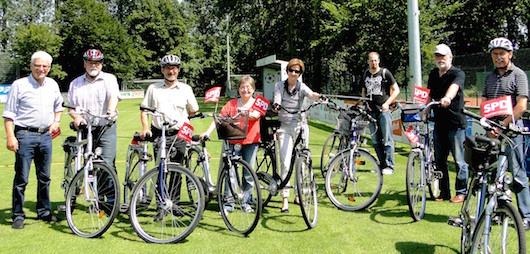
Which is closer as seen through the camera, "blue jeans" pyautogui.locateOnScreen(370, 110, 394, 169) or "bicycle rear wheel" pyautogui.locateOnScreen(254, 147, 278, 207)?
"bicycle rear wheel" pyautogui.locateOnScreen(254, 147, 278, 207)

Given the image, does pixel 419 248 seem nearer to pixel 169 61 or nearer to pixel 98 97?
pixel 169 61

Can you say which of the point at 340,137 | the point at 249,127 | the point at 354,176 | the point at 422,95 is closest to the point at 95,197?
the point at 249,127

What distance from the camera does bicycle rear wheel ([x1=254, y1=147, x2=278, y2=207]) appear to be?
5.45 metres

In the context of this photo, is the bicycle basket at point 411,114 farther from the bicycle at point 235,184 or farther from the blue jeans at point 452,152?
the bicycle at point 235,184

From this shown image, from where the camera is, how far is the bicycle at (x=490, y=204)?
3.17 metres

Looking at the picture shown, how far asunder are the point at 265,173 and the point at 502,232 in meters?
2.81

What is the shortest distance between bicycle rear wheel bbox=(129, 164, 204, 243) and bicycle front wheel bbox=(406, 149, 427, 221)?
2.24m

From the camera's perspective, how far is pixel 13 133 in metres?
5.08

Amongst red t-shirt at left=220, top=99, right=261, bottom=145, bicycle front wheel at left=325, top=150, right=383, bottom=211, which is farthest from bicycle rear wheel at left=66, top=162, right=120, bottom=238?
bicycle front wheel at left=325, top=150, right=383, bottom=211

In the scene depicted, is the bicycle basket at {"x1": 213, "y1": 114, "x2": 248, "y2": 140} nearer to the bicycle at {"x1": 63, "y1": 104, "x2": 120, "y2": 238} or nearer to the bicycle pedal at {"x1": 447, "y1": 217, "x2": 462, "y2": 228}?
the bicycle at {"x1": 63, "y1": 104, "x2": 120, "y2": 238}

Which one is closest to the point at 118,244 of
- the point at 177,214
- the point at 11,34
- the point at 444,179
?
the point at 177,214

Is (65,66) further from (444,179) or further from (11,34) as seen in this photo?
(444,179)

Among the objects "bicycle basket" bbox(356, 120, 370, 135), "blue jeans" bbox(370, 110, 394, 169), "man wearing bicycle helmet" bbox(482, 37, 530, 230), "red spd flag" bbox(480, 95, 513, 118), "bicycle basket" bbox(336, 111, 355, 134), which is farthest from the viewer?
"blue jeans" bbox(370, 110, 394, 169)

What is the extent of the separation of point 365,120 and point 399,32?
16.1 metres
